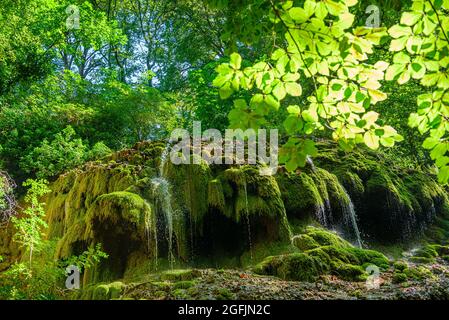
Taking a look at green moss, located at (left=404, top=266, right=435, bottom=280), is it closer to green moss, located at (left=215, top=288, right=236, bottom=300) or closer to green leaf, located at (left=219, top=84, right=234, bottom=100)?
green moss, located at (left=215, top=288, right=236, bottom=300)

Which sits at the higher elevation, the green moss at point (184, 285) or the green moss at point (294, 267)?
the green moss at point (294, 267)

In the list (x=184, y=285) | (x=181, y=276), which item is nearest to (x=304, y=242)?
(x=181, y=276)

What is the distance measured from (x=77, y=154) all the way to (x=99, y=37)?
549cm

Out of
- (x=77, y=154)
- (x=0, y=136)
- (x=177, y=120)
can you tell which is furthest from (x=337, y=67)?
(x=177, y=120)

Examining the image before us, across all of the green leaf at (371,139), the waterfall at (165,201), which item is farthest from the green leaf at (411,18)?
the waterfall at (165,201)

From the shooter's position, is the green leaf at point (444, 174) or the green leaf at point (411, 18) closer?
the green leaf at point (411, 18)

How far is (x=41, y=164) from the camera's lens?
40.6 ft

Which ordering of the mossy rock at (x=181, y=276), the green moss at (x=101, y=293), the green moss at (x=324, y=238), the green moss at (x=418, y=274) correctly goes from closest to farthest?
1. the green moss at (x=101, y=293)
2. the mossy rock at (x=181, y=276)
3. the green moss at (x=418, y=274)
4. the green moss at (x=324, y=238)

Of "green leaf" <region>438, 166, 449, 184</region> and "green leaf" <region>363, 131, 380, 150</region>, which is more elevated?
"green leaf" <region>363, 131, 380, 150</region>

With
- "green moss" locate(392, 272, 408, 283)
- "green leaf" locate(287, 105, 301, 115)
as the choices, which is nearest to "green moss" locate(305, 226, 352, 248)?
"green moss" locate(392, 272, 408, 283)

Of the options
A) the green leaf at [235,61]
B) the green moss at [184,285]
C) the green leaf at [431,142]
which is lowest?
the green moss at [184,285]

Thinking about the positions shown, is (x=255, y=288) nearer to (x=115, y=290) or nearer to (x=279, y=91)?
(x=115, y=290)

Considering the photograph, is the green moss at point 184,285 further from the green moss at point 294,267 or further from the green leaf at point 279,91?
the green leaf at point 279,91

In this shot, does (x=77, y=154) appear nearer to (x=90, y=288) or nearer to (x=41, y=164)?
(x=41, y=164)
